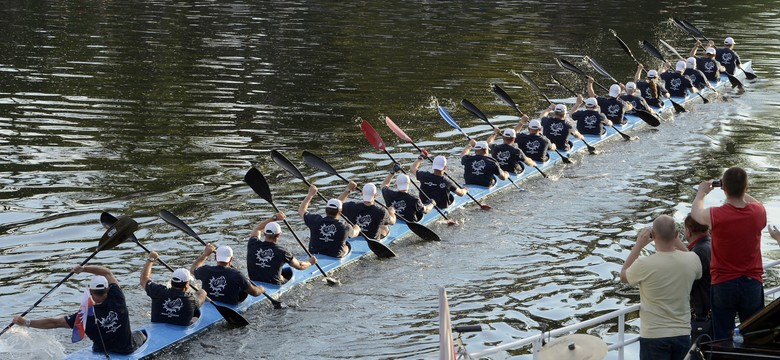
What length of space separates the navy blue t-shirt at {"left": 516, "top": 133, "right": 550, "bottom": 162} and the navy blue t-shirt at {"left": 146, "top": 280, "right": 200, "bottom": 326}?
1101cm

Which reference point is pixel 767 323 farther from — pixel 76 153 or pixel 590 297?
pixel 76 153

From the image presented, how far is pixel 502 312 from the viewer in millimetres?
15094

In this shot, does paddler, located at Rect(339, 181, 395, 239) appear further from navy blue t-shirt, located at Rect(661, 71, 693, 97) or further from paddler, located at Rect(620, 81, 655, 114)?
navy blue t-shirt, located at Rect(661, 71, 693, 97)

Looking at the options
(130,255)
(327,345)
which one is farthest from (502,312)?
(130,255)

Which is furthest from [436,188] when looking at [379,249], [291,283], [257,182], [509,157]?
[291,283]

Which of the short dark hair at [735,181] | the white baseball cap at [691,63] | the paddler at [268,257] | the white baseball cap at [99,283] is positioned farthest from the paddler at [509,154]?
the short dark hair at [735,181]

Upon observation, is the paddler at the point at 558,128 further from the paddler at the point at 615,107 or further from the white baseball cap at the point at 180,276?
the white baseball cap at the point at 180,276

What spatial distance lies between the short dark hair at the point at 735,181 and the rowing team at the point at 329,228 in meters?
7.07

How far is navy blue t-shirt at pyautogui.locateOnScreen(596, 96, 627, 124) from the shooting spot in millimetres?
A: 26562

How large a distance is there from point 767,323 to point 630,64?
96.2ft

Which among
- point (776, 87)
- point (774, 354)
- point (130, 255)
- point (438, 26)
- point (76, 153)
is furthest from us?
point (438, 26)

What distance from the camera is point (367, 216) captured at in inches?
694

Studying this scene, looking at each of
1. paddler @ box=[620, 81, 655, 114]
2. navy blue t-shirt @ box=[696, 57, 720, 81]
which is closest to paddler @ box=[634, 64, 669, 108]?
paddler @ box=[620, 81, 655, 114]

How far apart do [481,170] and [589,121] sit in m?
5.46
